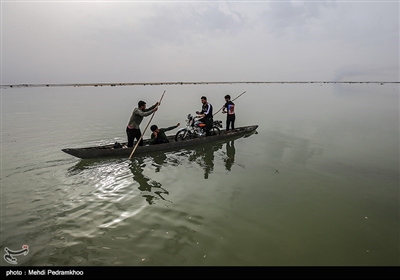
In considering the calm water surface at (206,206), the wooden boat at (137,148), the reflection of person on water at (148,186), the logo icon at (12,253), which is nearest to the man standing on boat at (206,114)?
the wooden boat at (137,148)

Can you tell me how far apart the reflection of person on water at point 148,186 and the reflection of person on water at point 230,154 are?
308 cm

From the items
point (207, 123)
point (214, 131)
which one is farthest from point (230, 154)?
point (214, 131)

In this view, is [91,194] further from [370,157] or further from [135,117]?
[370,157]

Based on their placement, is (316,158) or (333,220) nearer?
(333,220)

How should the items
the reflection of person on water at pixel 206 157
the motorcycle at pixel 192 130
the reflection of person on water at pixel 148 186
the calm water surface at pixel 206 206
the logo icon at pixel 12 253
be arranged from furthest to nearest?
the motorcycle at pixel 192 130 < the reflection of person on water at pixel 206 157 < the reflection of person on water at pixel 148 186 < the calm water surface at pixel 206 206 < the logo icon at pixel 12 253

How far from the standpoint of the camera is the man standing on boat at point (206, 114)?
1195 centimetres

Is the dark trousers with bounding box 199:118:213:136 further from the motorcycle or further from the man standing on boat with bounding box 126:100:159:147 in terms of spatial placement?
the man standing on boat with bounding box 126:100:159:147

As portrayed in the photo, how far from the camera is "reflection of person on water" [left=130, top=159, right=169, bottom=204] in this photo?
6516 millimetres

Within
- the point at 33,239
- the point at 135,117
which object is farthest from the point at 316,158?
the point at 33,239

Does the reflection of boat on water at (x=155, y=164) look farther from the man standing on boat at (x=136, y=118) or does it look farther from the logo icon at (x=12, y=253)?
the logo icon at (x=12, y=253)

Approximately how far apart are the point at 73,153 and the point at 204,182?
214 inches

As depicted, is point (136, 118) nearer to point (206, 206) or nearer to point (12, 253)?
point (206, 206)

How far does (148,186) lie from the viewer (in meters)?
7.16

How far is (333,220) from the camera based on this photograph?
218 inches
